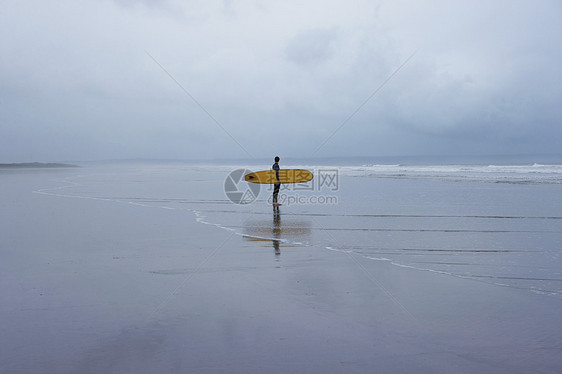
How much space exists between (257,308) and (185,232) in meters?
5.75

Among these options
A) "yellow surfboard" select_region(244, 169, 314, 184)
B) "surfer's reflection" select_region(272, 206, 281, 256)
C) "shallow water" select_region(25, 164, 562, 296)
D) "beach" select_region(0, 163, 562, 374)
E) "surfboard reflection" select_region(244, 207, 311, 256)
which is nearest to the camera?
"beach" select_region(0, 163, 562, 374)

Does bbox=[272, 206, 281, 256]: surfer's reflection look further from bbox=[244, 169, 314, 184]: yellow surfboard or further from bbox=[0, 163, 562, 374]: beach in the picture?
bbox=[244, 169, 314, 184]: yellow surfboard

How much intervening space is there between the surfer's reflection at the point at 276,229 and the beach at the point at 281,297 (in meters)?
0.09

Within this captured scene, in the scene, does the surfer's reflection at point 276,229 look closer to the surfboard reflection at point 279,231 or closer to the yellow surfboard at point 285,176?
the surfboard reflection at point 279,231

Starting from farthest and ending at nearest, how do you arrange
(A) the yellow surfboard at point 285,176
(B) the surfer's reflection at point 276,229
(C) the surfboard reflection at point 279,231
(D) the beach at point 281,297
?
(A) the yellow surfboard at point 285,176, (C) the surfboard reflection at point 279,231, (B) the surfer's reflection at point 276,229, (D) the beach at point 281,297

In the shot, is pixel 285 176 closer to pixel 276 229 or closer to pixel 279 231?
pixel 276 229

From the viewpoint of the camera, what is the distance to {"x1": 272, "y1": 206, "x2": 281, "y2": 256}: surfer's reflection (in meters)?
8.66

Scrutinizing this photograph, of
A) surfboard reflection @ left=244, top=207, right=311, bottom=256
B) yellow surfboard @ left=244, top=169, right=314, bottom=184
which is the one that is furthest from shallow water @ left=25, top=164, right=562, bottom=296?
yellow surfboard @ left=244, top=169, right=314, bottom=184

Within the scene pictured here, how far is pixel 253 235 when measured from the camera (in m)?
10.2

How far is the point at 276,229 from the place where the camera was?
11047 mm

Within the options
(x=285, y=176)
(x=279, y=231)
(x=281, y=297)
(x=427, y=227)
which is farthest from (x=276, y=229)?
(x=285, y=176)

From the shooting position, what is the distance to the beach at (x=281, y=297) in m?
3.94

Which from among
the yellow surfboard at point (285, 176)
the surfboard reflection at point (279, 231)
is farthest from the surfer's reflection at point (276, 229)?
the yellow surfboard at point (285, 176)

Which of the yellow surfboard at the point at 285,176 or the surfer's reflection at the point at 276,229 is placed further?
the yellow surfboard at the point at 285,176
